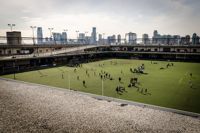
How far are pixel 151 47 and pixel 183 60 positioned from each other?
17.0 metres

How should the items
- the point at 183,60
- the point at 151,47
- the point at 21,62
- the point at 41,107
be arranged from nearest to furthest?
the point at 41,107 < the point at 21,62 < the point at 183,60 < the point at 151,47

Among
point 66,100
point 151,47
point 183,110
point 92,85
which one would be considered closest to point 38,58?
point 92,85

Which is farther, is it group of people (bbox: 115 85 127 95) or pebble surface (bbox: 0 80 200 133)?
group of people (bbox: 115 85 127 95)

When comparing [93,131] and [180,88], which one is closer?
[93,131]

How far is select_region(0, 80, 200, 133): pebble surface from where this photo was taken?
1673 centimetres

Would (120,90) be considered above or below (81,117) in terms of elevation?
above

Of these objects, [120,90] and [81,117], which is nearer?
[81,117]

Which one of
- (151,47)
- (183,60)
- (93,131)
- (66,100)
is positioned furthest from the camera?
(151,47)

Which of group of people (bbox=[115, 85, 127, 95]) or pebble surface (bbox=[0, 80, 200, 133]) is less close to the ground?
group of people (bbox=[115, 85, 127, 95])

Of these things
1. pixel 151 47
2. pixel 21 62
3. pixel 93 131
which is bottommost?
pixel 93 131

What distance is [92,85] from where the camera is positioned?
33.7 meters

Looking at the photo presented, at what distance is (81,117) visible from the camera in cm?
1916

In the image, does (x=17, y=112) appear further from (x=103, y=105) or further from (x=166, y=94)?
(x=166, y=94)

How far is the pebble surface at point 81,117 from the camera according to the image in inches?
659
